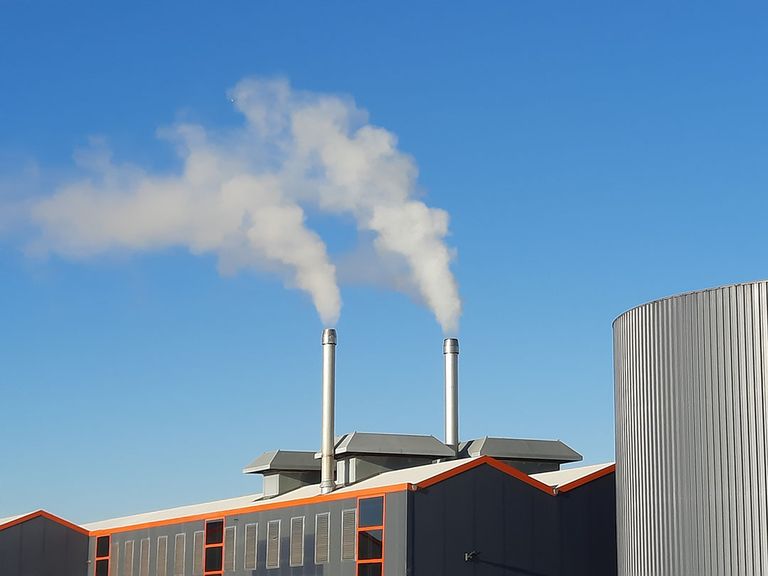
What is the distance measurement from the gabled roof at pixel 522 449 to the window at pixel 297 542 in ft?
33.0

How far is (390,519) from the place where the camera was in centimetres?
4441

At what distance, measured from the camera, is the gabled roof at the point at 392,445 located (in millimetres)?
54625

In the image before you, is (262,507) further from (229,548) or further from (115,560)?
(115,560)

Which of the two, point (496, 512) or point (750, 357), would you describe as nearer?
point (750, 357)

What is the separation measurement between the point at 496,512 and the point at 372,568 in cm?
476

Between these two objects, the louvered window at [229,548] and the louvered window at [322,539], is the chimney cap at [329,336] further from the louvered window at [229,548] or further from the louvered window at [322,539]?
the louvered window at [322,539]

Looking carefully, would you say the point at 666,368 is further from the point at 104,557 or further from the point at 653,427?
the point at 104,557

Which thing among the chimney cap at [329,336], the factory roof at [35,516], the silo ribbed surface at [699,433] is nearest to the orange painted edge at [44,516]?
the factory roof at [35,516]

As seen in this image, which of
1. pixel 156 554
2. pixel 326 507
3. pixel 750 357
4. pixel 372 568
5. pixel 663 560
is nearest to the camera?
pixel 750 357

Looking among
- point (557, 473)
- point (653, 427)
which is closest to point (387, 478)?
point (557, 473)

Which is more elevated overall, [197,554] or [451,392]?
[451,392]

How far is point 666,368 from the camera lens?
99.3 feet

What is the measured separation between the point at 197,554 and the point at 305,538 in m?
9.58

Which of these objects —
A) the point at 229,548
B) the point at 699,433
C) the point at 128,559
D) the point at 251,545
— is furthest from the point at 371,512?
the point at 128,559
